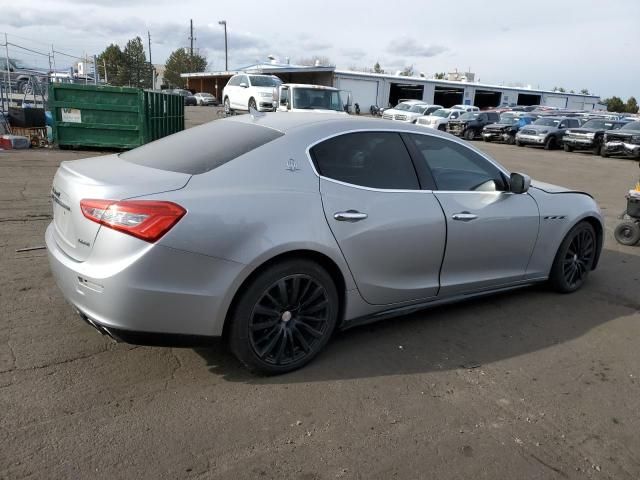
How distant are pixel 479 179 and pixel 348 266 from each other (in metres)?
1.58

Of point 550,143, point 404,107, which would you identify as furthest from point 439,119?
point 550,143

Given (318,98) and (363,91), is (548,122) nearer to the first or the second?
(318,98)

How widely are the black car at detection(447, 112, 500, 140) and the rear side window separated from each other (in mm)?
28297

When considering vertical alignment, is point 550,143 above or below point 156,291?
below

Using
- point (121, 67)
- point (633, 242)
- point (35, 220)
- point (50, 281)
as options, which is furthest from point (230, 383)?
point (121, 67)

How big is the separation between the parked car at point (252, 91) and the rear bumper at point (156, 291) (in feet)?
71.1

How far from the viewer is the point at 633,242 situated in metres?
7.27

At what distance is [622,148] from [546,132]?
4326mm

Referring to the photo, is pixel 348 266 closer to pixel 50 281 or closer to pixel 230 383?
pixel 230 383

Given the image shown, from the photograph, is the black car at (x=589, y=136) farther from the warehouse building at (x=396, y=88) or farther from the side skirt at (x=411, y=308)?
the warehouse building at (x=396, y=88)

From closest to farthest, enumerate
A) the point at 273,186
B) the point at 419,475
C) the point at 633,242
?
the point at 419,475
the point at 273,186
the point at 633,242

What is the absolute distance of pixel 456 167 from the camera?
4.26 metres

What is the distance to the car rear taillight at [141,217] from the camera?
283 centimetres

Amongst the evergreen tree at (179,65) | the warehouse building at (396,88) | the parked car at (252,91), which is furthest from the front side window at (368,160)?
the evergreen tree at (179,65)
